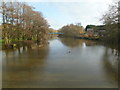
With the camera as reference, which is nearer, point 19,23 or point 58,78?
point 58,78

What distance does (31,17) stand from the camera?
16.7 m

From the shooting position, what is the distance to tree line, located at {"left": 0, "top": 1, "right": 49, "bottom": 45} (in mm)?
12697

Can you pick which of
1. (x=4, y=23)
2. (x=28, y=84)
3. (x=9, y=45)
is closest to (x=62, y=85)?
(x=28, y=84)

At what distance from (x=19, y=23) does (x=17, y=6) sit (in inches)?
89.7

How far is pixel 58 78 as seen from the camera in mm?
4551

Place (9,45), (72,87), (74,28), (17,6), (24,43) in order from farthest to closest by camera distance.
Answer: (74,28) → (24,43) → (17,6) → (9,45) → (72,87)

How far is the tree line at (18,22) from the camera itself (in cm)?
1270

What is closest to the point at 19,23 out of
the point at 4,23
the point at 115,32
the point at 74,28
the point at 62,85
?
the point at 4,23

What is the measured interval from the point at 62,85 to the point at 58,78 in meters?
0.63

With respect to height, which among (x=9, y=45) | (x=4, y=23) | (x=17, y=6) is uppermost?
(x=17, y=6)

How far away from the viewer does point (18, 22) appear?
14578mm

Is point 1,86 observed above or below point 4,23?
below

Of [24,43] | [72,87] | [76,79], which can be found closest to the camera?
[72,87]

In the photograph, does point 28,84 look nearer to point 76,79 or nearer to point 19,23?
point 76,79
